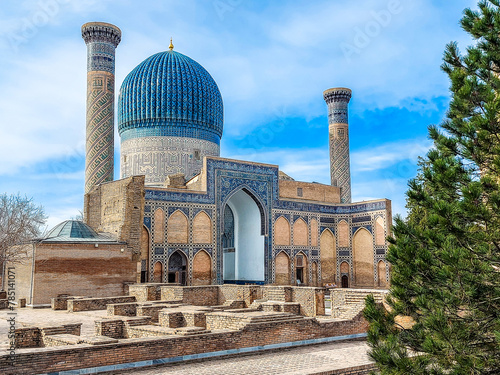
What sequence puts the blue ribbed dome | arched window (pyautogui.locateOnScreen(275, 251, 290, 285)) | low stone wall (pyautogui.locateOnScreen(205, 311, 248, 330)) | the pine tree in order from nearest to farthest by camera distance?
the pine tree → low stone wall (pyautogui.locateOnScreen(205, 311, 248, 330)) → arched window (pyautogui.locateOnScreen(275, 251, 290, 285)) → the blue ribbed dome

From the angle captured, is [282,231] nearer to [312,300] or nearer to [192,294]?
[192,294]

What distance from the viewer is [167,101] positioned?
24.2m

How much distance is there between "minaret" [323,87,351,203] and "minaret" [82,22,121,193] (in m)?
11.9

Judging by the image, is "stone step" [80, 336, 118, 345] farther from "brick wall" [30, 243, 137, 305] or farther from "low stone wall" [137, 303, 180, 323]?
"brick wall" [30, 243, 137, 305]

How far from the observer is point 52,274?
1426 centimetres

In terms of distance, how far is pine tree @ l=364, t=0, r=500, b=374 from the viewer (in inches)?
158

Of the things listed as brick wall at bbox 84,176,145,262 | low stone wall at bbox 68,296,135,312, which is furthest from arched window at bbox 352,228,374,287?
low stone wall at bbox 68,296,135,312

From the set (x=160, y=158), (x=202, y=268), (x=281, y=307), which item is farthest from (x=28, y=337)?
(x=160, y=158)

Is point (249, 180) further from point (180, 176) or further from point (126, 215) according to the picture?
point (126, 215)

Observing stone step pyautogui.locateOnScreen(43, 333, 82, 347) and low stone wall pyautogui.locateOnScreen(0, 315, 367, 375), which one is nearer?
low stone wall pyautogui.locateOnScreen(0, 315, 367, 375)

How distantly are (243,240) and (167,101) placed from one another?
7.51 metres

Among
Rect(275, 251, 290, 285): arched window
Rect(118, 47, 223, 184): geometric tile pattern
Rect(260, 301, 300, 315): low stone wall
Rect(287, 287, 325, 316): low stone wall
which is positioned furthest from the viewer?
Rect(118, 47, 223, 184): geometric tile pattern

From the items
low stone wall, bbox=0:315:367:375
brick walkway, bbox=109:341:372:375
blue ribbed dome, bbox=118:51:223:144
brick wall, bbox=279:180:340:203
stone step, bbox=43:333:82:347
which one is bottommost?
brick walkway, bbox=109:341:372:375

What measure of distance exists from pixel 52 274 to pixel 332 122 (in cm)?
1828
